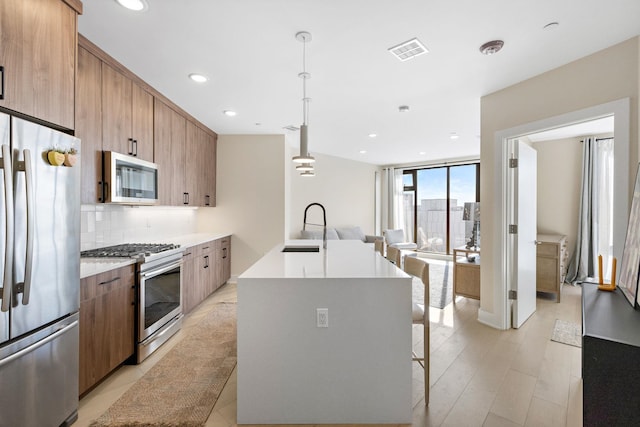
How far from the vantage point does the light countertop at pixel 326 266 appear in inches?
67.1

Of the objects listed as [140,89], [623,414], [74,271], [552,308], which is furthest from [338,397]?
[552,308]

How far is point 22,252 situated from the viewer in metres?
1.39

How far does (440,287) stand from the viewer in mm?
4668

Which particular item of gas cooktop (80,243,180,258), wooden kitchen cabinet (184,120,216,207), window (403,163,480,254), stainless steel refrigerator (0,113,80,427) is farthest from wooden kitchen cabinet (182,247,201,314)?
window (403,163,480,254)

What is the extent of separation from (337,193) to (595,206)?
473 centimetres

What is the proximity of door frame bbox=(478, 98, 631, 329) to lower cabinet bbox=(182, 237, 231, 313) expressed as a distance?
3.41 meters

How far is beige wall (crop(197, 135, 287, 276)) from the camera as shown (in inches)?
187

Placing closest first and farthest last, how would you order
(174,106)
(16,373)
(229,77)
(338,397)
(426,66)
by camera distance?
(16,373) → (338,397) → (426,66) → (229,77) → (174,106)

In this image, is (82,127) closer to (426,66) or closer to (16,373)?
(16,373)

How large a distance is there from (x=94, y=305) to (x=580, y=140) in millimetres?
6784

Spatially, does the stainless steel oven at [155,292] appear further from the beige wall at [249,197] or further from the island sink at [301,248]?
the beige wall at [249,197]

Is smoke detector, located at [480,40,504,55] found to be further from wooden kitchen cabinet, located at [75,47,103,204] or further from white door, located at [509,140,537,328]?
wooden kitchen cabinet, located at [75,47,103,204]

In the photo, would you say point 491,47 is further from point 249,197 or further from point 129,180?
point 249,197

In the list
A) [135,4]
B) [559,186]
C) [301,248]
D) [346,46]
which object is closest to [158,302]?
[301,248]
